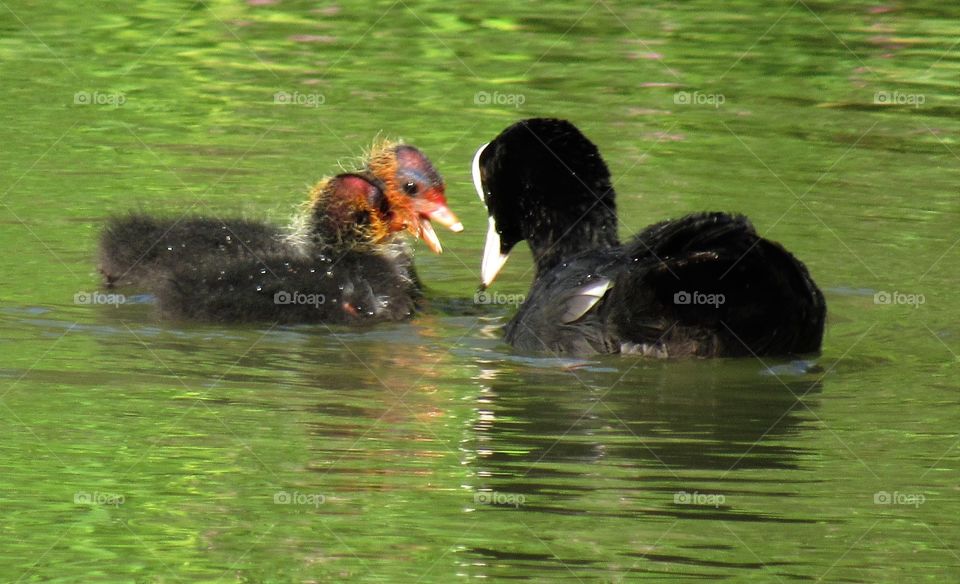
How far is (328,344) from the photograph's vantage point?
869 centimetres

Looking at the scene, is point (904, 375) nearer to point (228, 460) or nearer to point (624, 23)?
point (228, 460)

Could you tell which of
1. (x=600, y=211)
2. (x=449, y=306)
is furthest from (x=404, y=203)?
(x=600, y=211)
